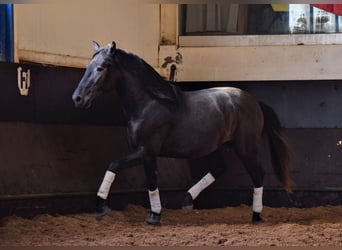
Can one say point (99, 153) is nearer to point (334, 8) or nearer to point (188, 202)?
point (188, 202)

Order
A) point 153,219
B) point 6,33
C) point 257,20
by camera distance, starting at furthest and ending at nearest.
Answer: point 257,20 → point 153,219 → point 6,33

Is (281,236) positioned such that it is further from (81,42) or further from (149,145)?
(81,42)

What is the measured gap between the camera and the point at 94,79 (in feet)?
18.0

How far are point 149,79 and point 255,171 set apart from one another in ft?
3.96

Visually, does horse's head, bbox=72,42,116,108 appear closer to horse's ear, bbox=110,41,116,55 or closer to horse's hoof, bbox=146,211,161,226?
horse's ear, bbox=110,41,116,55

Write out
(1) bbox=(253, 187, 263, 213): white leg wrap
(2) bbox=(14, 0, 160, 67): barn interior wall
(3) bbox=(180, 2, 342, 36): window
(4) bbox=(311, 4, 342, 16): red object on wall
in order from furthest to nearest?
(3) bbox=(180, 2, 342, 36): window
(4) bbox=(311, 4, 342, 16): red object on wall
(1) bbox=(253, 187, 263, 213): white leg wrap
(2) bbox=(14, 0, 160, 67): barn interior wall

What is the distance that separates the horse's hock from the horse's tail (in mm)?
838

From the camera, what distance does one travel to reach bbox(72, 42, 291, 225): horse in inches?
217

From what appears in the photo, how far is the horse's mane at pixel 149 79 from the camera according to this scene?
568 cm

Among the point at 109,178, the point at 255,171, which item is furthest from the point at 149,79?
the point at 255,171

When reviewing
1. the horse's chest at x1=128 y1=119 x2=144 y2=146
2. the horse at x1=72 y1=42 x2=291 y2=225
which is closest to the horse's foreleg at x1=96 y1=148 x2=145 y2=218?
the horse at x1=72 y1=42 x2=291 y2=225

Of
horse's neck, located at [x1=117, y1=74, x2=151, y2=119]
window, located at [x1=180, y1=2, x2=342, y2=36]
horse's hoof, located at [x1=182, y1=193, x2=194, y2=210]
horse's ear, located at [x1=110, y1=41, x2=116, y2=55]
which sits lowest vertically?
horse's hoof, located at [x1=182, y1=193, x2=194, y2=210]

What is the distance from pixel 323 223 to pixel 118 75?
2059mm

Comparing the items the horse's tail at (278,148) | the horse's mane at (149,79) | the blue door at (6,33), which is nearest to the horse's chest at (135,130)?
the horse's mane at (149,79)
